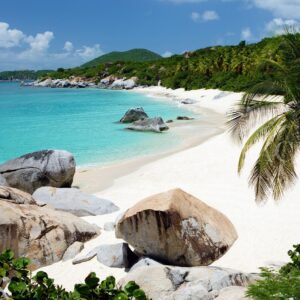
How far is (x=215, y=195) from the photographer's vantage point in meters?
14.9

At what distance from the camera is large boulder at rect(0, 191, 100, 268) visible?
978 centimetres

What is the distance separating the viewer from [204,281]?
8031mm

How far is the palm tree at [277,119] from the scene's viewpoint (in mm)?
8766

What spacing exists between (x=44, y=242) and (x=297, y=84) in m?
6.79

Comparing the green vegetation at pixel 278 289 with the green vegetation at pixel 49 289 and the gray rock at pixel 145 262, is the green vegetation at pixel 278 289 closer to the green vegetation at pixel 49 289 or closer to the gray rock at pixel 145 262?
the green vegetation at pixel 49 289

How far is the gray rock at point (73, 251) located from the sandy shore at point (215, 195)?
0.17 m

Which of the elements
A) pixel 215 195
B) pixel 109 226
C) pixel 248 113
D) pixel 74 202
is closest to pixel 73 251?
pixel 109 226

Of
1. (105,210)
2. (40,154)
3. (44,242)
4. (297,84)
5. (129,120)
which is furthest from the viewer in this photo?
(129,120)

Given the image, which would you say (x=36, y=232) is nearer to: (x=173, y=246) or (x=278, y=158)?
(x=173, y=246)

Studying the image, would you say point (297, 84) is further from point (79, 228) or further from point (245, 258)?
point (79, 228)

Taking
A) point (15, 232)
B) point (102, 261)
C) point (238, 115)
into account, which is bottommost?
point (102, 261)

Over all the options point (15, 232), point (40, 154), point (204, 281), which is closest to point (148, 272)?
point (204, 281)

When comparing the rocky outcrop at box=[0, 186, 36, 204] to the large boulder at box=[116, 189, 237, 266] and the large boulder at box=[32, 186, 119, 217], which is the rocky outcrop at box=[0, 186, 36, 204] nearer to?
the large boulder at box=[32, 186, 119, 217]

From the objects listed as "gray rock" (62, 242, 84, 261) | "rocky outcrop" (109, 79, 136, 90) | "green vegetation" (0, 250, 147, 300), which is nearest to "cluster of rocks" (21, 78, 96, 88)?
"rocky outcrop" (109, 79, 136, 90)
